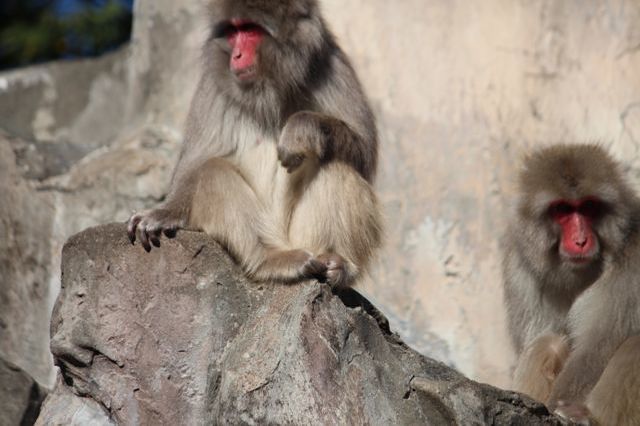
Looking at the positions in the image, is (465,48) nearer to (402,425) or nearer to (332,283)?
(332,283)

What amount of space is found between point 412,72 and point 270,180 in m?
3.82

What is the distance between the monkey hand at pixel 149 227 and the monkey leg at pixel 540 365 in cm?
222

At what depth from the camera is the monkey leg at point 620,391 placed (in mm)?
6418

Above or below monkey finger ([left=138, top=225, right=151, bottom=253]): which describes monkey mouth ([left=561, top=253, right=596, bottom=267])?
above

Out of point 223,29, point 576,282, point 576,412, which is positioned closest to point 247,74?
point 223,29

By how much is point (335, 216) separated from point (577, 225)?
1.48 meters

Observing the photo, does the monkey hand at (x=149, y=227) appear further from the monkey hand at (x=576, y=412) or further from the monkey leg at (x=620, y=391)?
the monkey leg at (x=620, y=391)

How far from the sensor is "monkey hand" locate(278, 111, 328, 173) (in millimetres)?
6324

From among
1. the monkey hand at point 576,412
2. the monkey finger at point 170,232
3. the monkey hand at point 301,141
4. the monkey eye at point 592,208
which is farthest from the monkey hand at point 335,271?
the monkey eye at point 592,208

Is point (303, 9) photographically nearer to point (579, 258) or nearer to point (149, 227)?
point (149, 227)

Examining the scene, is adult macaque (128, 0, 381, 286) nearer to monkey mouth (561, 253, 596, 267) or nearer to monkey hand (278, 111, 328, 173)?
monkey hand (278, 111, 328, 173)

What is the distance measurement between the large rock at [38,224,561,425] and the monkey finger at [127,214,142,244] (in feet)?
0.15

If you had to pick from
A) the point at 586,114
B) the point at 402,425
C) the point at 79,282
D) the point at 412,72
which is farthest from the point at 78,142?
the point at 402,425

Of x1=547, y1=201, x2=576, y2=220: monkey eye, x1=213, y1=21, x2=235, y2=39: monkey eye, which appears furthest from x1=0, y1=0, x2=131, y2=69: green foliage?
x1=547, y1=201, x2=576, y2=220: monkey eye
